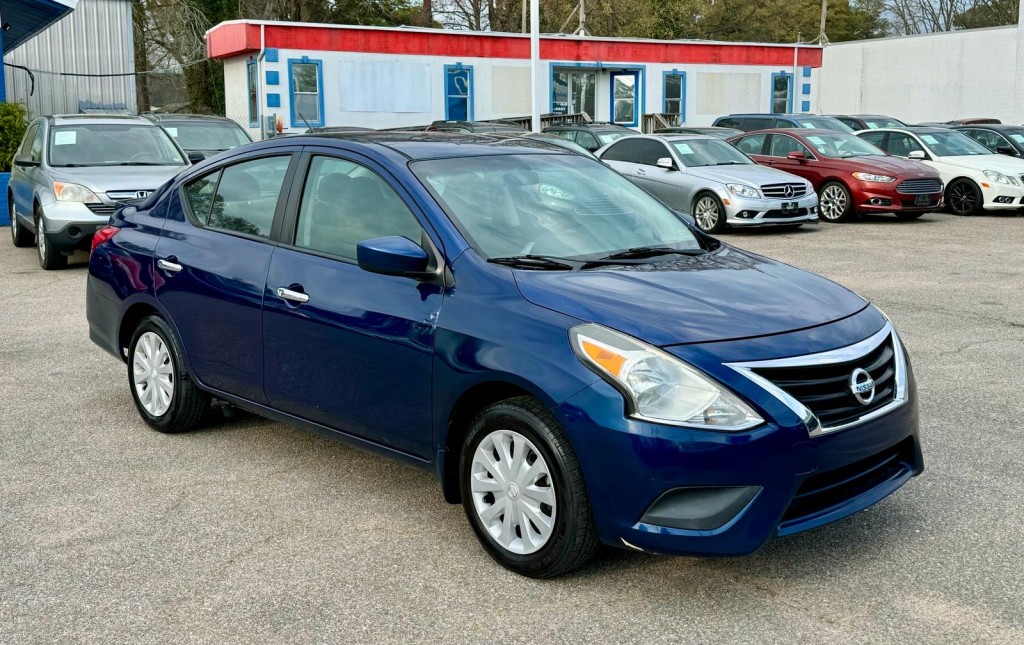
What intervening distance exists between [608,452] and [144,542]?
6.42 feet

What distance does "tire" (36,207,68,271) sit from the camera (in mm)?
12094

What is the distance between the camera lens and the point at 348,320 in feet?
14.9

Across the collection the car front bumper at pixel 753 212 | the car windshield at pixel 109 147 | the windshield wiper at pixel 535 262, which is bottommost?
the car front bumper at pixel 753 212

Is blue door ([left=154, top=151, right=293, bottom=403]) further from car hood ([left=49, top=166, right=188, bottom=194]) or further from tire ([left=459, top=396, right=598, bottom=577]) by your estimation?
car hood ([left=49, top=166, right=188, bottom=194])

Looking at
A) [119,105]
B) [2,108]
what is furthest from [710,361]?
[119,105]

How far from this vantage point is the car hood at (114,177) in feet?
39.3

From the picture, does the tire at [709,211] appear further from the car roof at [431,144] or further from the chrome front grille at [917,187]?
the car roof at [431,144]

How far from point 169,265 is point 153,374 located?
647 millimetres

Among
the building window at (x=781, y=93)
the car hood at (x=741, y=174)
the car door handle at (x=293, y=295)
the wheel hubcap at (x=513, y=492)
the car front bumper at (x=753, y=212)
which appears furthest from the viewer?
the building window at (x=781, y=93)

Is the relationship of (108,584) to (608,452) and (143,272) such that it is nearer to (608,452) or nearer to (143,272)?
(608,452)

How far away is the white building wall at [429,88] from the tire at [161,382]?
80.5 feet

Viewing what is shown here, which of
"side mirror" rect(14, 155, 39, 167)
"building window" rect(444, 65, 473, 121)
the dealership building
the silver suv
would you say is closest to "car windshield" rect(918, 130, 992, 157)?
the dealership building

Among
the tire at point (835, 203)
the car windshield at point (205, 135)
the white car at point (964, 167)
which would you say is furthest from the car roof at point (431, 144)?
the white car at point (964, 167)

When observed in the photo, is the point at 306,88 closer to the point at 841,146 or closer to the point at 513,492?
the point at 841,146
